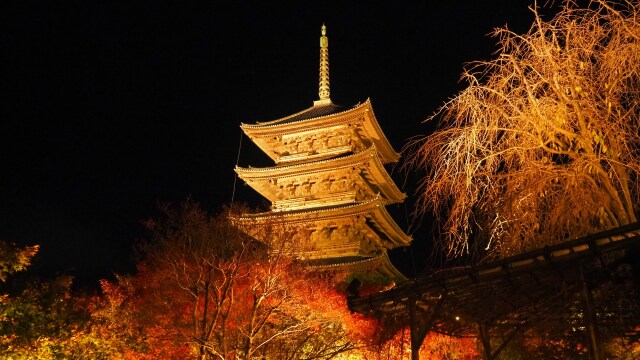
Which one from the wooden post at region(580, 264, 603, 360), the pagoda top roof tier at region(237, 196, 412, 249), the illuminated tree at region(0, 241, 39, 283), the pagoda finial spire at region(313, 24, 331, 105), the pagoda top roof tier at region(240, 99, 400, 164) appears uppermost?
the pagoda finial spire at region(313, 24, 331, 105)

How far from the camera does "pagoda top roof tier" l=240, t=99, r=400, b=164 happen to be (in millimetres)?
22359

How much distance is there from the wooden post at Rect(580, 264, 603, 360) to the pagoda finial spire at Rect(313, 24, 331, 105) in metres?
22.0

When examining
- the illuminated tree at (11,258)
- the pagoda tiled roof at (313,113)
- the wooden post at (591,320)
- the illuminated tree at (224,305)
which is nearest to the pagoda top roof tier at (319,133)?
the pagoda tiled roof at (313,113)

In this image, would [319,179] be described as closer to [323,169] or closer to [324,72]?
[323,169]

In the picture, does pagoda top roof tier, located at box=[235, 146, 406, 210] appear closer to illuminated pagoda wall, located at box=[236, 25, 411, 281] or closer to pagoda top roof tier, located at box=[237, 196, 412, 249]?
illuminated pagoda wall, located at box=[236, 25, 411, 281]

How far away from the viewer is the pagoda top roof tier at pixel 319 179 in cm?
2128

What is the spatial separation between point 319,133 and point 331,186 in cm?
261

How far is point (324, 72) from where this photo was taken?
27.5m

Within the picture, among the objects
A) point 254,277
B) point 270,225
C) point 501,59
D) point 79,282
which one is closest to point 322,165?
point 270,225

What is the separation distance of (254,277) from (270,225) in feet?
12.6

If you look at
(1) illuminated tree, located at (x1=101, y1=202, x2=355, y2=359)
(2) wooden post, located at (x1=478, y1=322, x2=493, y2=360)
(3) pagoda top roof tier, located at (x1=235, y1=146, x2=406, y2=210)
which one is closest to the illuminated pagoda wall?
(3) pagoda top roof tier, located at (x1=235, y1=146, x2=406, y2=210)

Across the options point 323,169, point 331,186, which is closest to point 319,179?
point 331,186

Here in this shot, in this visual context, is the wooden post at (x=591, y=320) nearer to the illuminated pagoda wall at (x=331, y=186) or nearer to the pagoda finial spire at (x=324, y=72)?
the illuminated pagoda wall at (x=331, y=186)

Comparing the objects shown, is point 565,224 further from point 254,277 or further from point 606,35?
point 254,277
